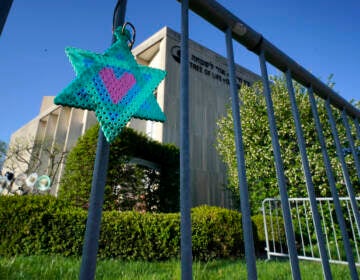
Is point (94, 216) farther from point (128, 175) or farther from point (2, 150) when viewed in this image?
point (2, 150)

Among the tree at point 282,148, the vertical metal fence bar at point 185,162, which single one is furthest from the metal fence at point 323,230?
the vertical metal fence bar at point 185,162

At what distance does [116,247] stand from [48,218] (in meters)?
1.20

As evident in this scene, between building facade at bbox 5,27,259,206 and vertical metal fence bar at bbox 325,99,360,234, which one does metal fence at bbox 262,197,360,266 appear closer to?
building facade at bbox 5,27,259,206

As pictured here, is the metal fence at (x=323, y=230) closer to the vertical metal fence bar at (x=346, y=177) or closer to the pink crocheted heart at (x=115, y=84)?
the vertical metal fence bar at (x=346, y=177)

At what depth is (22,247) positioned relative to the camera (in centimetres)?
363

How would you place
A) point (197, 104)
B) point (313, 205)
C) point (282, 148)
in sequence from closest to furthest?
point (313, 205) < point (282, 148) < point (197, 104)

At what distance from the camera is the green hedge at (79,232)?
3684 mm

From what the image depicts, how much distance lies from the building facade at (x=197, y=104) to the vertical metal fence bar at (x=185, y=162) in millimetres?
7962

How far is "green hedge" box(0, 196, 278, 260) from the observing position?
3684 millimetres

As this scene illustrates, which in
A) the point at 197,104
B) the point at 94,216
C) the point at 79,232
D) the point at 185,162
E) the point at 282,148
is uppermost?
the point at 197,104

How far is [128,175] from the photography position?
6.06m

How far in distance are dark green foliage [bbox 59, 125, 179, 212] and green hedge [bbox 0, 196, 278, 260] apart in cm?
117

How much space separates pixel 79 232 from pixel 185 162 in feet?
13.0

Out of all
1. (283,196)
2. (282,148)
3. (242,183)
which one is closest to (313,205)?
(283,196)
